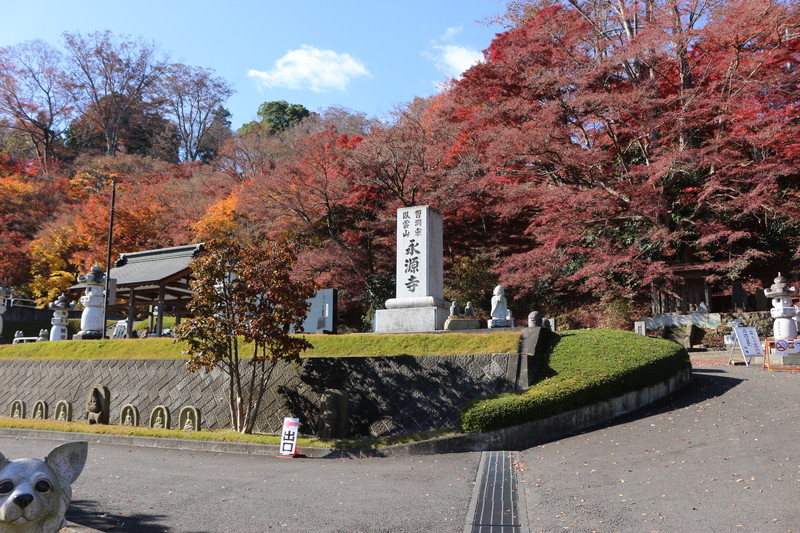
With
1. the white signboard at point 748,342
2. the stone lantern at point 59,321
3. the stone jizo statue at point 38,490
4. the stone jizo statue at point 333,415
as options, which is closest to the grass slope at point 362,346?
the stone jizo statue at point 333,415

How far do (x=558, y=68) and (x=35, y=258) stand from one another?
97.8 ft

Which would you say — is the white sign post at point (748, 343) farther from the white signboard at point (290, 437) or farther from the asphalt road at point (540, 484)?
the white signboard at point (290, 437)

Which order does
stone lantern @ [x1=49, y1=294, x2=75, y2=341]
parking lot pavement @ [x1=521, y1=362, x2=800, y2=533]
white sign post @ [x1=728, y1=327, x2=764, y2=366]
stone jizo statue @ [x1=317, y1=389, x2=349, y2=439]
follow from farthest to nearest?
stone lantern @ [x1=49, y1=294, x2=75, y2=341]
white sign post @ [x1=728, y1=327, x2=764, y2=366]
stone jizo statue @ [x1=317, y1=389, x2=349, y2=439]
parking lot pavement @ [x1=521, y1=362, x2=800, y2=533]

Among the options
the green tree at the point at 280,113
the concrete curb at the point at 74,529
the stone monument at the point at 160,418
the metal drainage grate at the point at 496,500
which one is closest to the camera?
the concrete curb at the point at 74,529

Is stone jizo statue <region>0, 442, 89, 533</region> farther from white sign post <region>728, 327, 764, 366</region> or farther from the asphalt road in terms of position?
white sign post <region>728, 327, 764, 366</region>

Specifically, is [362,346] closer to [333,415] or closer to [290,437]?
[333,415]

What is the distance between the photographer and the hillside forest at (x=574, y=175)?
20.8m

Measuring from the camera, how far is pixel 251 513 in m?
6.60

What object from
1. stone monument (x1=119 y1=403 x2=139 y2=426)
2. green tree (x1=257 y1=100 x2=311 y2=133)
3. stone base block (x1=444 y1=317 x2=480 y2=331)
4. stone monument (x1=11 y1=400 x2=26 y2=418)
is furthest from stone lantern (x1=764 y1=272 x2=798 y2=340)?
green tree (x1=257 y1=100 x2=311 y2=133)

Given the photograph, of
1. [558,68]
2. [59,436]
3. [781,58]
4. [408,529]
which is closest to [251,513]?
[408,529]

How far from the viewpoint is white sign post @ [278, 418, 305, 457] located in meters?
10.8

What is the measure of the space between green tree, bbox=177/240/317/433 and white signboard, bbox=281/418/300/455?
1.89m

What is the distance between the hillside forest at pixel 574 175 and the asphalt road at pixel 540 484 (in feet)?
37.8

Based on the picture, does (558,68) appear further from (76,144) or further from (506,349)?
(76,144)
